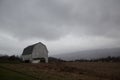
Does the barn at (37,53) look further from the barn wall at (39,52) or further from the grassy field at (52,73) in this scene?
the grassy field at (52,73)

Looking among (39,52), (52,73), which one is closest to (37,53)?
(39,52)

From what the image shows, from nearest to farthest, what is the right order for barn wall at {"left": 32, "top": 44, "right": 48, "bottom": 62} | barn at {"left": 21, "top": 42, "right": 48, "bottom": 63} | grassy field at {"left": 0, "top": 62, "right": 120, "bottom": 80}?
grassy field at {"left": 0, "top": 62, "right": 120, "bottom": 80} < barn at {"left": 21, "top": 42, "right": 48, "bottom": 63} < barn wall at {"left": 32, "top": 44, "right": 48, "bottom": 62}

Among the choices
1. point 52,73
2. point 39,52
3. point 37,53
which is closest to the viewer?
point 52,73

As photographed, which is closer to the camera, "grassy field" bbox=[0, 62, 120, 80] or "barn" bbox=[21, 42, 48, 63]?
"grassy field" bbox=[0, 62, 120, 80]

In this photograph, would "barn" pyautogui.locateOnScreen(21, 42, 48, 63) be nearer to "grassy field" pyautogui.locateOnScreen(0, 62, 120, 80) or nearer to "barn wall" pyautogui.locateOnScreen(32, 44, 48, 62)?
"barn wall" pyautogui.locateOnScreen(32, 44, 48, 62)

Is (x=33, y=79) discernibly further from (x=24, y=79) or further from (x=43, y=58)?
(x=43, y=58)

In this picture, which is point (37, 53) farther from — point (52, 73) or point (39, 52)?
point (52, 73)

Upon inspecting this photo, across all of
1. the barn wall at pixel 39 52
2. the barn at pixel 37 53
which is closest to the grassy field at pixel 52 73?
the barn at pixel 37 53

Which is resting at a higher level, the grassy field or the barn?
the barn

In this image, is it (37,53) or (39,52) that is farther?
(39,52)

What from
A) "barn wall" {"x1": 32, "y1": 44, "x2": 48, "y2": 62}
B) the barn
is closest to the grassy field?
the barn

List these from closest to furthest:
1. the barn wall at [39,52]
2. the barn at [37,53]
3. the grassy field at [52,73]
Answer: the grassy field at [52,73]
the barn at [37,53]
the barn wall at [39,52]

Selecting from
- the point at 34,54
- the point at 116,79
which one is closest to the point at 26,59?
the point at 34,54

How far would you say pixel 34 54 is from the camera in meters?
56.3
